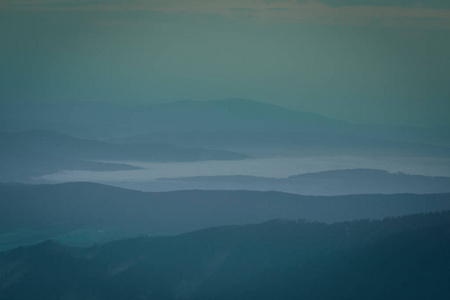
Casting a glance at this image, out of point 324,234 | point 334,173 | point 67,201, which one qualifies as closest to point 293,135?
point 334,173

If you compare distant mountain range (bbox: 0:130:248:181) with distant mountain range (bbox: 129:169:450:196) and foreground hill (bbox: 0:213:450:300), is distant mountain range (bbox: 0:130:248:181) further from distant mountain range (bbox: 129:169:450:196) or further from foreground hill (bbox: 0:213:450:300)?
foreground hill (bbox: 0:213:450:300)

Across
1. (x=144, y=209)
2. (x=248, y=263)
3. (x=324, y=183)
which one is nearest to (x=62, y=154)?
(x=144, y=209)

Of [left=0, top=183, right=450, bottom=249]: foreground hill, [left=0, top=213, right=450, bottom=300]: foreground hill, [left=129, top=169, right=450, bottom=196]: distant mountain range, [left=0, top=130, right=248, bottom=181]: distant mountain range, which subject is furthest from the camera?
[left=0, top=130, right=248, bottom=181]: distant mountain range

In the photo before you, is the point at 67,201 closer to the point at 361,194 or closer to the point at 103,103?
the point at 103,103

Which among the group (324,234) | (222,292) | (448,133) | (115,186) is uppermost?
(448,133)

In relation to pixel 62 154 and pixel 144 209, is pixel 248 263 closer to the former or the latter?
pixel 144 209

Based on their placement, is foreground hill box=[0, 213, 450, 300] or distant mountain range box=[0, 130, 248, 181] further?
distant mountain range box=[0, 130, 248, 181]
